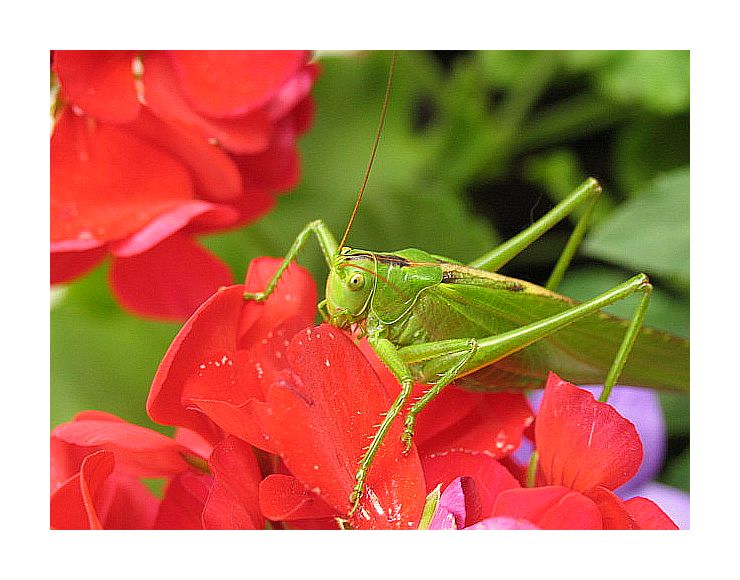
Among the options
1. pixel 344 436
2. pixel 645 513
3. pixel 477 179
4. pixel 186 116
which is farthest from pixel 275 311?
pixel 477 179

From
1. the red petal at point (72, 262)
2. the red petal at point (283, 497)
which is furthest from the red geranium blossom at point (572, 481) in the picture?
the red petal at point (72, 262)

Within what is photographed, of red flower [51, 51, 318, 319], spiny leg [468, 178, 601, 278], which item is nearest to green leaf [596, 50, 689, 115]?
spiny leg [468, 178, 601, 278]

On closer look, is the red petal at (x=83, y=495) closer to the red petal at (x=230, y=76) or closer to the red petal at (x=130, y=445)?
the red petal at (x=130, y=445)

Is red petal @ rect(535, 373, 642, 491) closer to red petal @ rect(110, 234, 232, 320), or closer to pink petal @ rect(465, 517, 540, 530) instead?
pink petal @ rect(465, 517, 540, 530)
